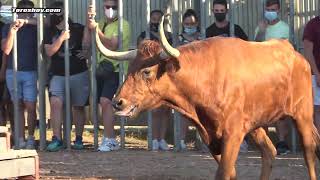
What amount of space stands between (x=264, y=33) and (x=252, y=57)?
328 cm

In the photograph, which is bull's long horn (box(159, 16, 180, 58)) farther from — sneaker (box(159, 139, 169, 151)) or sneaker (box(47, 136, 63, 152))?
sneaker (box(47, 136, 63, 152))

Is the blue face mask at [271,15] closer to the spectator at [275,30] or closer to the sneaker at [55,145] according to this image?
the spectator at [275,30]

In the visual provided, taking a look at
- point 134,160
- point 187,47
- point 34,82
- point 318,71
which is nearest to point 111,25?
point 34,82

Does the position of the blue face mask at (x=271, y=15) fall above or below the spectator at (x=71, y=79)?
above

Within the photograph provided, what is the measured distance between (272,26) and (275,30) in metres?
0.10

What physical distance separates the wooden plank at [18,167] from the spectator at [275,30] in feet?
15.1

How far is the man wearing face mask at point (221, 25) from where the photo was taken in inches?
438

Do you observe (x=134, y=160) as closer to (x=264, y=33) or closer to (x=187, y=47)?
(x=264, y=33)

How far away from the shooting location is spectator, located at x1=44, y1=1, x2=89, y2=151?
11.7m

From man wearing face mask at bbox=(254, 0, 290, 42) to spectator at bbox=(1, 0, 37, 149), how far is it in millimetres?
3637

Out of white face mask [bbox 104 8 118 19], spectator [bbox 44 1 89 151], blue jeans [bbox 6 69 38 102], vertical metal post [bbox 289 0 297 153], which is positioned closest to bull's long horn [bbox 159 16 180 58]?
vertical metal post [bbox 289 0 297 153]

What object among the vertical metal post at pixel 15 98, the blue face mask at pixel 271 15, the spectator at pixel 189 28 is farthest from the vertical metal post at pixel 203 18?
the vertical metal post at pixel 15 98

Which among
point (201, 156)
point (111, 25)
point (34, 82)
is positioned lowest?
point (201, 156)

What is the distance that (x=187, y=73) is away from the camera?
7246 mm
